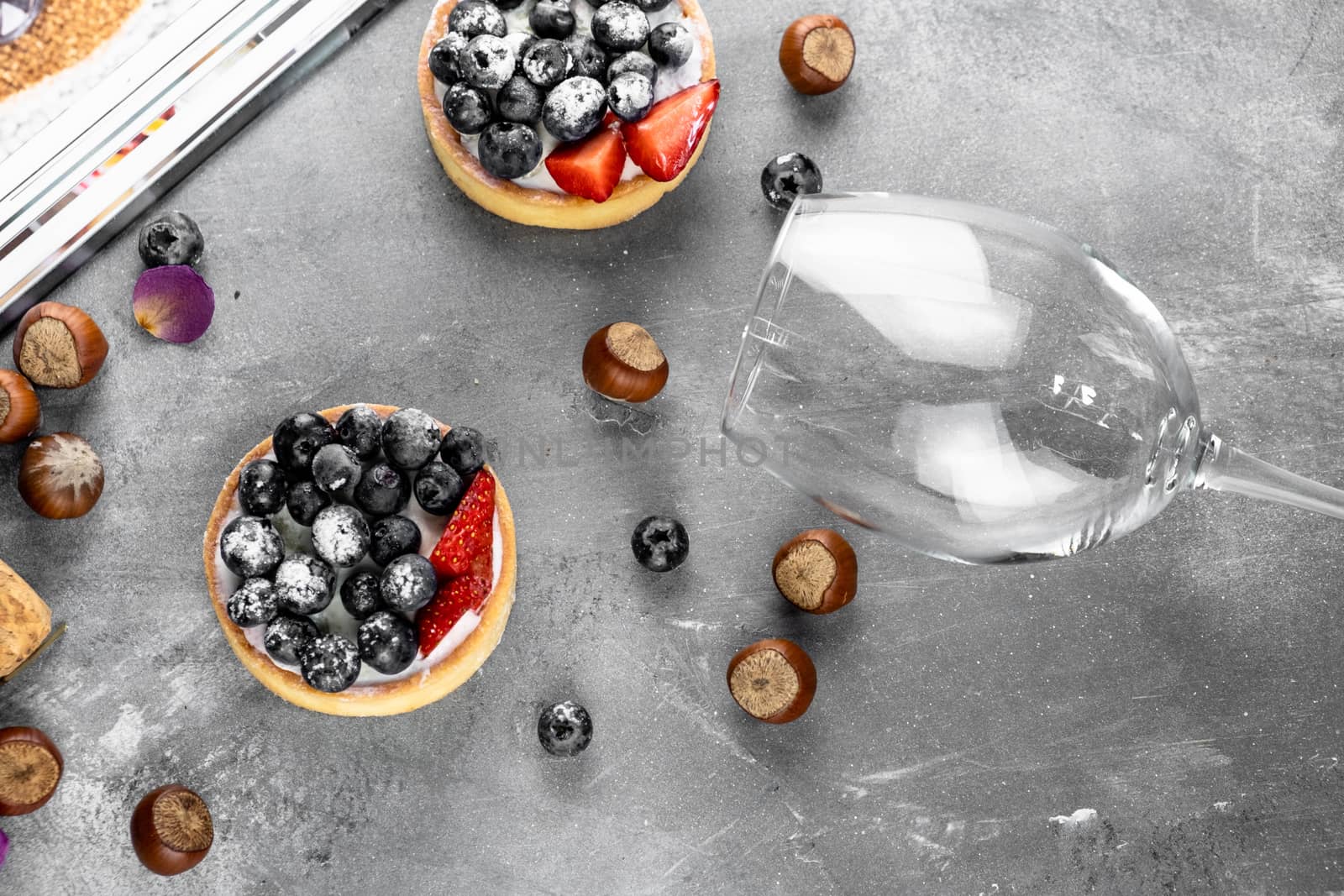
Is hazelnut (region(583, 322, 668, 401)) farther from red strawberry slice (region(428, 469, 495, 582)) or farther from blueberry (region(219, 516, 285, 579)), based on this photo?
blueberry (region(219, 516, 285, 579))

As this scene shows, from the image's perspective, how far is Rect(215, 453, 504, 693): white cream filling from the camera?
2029 millimetres

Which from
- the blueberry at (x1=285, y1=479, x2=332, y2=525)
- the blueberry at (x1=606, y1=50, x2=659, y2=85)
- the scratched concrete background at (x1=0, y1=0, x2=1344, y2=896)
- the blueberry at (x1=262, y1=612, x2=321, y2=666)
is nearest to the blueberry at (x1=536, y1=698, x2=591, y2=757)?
the scratched concrete background at (x1=0, y1=0, x2=1344, y2=896)

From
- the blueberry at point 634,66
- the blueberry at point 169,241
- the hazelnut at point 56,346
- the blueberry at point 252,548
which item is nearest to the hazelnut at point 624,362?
the blueberry at point 634,66

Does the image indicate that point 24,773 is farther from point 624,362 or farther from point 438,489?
point 624,362

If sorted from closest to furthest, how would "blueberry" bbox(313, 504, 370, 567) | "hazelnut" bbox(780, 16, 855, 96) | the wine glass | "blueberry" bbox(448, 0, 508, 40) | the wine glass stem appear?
the wine glass
the wine glass stem
"blueberry" bbox(313, 504, 370, 567)
"blueberry" bbox(448, 0, 508, 40)
"hazelnut" bbox(780, 16, 855, 96)

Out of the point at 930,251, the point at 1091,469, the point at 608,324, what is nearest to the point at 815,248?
the point at 930,251

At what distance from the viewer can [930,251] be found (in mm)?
1506

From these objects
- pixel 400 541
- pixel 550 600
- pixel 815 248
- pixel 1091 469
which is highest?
pixel 815 248

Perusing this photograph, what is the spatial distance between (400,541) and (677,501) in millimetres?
582

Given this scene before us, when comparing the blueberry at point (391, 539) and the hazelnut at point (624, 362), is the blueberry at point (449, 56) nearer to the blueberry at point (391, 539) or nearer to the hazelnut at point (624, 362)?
the hazelnut at point (624, 362)

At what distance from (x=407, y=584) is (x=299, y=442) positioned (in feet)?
1.07

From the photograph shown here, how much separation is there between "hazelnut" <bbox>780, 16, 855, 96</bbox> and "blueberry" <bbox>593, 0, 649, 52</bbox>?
1.13 feet

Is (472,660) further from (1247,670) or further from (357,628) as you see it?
(1247,670)

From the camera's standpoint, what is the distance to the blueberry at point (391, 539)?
77.5 inches
